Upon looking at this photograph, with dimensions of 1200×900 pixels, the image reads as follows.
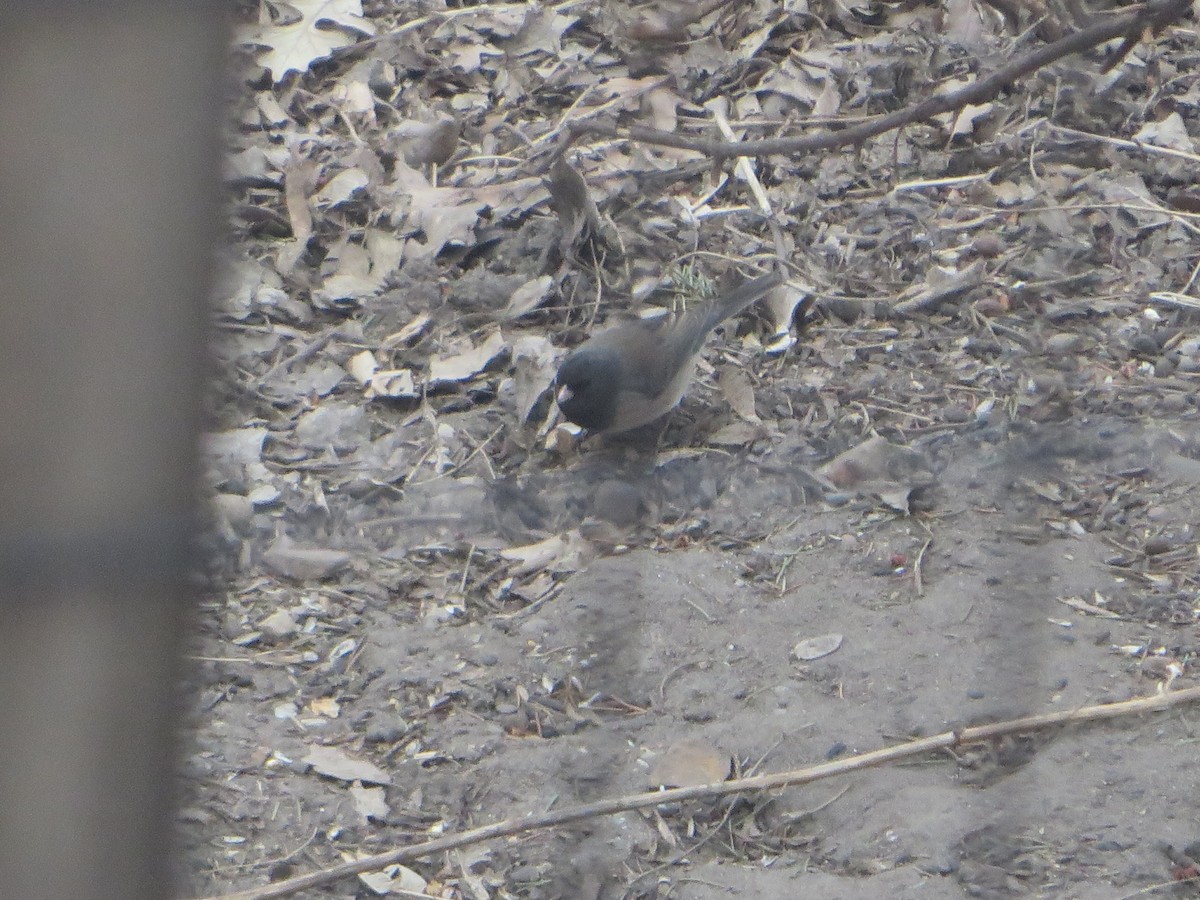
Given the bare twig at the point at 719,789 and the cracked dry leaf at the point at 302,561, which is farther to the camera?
the cracked dry leaf at the point at 302,561

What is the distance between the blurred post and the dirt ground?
8 cm

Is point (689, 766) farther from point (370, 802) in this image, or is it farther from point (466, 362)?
point (466, 362)

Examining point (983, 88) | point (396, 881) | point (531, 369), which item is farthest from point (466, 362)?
point (983, 88)

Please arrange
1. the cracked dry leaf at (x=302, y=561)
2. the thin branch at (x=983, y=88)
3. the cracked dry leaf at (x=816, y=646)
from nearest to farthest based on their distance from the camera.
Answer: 1. the thin branch at (x=983, y=88)
2. the cracked dry leaf at (x=816, y=646)
3. the cracked dry leaf at (x=302, y=561)

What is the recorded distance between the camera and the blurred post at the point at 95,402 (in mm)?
734

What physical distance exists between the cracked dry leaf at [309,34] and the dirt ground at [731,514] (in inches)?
5.0

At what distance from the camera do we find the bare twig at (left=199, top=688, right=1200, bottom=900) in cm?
252

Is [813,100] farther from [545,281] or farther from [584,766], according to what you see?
[584,766]

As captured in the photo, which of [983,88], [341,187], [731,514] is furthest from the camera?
[341,187]

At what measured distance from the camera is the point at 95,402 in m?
0.77

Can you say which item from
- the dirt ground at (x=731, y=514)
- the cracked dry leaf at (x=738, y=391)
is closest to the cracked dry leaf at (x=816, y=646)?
the dirt ground at (x=731, y=514)

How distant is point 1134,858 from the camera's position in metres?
2.56

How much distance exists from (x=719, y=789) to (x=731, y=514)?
130 cm

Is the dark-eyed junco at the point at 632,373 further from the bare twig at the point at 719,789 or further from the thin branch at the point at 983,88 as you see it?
the thin branch at the point at 983,88
